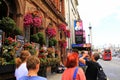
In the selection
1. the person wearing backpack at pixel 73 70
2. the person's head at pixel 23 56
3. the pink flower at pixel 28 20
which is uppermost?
the pink flower at pixel 28 20

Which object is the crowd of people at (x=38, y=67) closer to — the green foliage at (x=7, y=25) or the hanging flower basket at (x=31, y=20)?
the green foliage at (x=7, y=25)

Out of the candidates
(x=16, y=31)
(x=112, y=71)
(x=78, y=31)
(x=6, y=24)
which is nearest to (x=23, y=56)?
(x=6, y=24)

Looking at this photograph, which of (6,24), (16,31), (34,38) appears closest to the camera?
(6,24)

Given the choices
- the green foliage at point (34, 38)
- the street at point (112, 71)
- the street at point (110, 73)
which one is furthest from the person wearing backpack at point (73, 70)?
the street at point (112, 71)

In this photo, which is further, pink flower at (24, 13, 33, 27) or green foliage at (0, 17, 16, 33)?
pink flower at (24, 13, 33, 27)

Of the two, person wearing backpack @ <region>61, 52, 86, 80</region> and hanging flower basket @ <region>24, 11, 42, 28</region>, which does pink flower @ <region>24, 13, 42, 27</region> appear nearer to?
hanging flower basket @ <region>24, 11, 42, 28</region>

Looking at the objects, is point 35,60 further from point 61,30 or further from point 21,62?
point 61,30

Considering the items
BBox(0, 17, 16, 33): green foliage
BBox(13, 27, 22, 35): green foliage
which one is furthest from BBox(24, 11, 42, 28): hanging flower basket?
BBox(0, 17, 16, 33): green foliage

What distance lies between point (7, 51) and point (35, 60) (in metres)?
7.29

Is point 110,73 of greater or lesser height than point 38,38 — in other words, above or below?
below

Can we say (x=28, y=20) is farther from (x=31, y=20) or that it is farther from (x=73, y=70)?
(x=73, y=70)

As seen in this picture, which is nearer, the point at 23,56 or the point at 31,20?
the point at 23,56

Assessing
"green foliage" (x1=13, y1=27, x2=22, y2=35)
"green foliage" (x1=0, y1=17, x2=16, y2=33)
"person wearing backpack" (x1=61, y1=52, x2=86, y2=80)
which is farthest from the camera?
"green foliage" (x1=13, y1=27, x2=22, y2=35)

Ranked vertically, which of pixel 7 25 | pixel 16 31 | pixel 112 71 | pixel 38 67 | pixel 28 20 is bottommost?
pixel 112 71
